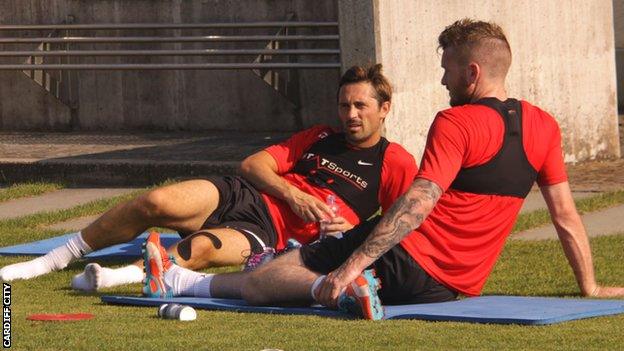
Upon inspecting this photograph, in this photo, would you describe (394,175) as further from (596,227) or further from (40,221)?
(40,221)

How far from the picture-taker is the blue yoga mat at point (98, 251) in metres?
10.5

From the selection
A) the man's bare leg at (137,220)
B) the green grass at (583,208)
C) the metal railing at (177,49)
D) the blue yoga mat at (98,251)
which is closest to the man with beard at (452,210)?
the man's bare leg at (137,220)

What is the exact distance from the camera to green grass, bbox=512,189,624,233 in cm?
1142

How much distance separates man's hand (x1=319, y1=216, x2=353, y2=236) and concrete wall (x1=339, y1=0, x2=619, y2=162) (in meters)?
4.30

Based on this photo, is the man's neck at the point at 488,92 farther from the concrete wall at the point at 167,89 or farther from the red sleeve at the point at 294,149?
the concrete wall at the point at 167,89

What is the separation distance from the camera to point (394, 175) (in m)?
9.25

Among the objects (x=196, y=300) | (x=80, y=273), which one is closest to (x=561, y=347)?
(x=196, y=300)

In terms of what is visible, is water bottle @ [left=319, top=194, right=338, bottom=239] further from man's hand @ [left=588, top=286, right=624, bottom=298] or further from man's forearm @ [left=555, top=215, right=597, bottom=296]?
man's hand @ [left=588, top=286, right=624, bottom=298]

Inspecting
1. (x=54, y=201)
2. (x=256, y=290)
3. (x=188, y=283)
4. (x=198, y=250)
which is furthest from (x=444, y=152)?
(x=54, y=201)

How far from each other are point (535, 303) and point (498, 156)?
0.71 metres

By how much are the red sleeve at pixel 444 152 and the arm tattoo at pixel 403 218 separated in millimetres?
43

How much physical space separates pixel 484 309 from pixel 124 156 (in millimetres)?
8668

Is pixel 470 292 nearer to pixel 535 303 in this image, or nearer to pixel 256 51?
pixel 535 303

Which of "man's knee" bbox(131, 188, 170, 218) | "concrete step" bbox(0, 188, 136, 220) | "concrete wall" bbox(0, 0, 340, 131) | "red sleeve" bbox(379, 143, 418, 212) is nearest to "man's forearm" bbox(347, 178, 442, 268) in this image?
"red sleeve" bbox(379, 143, 418, 212)
